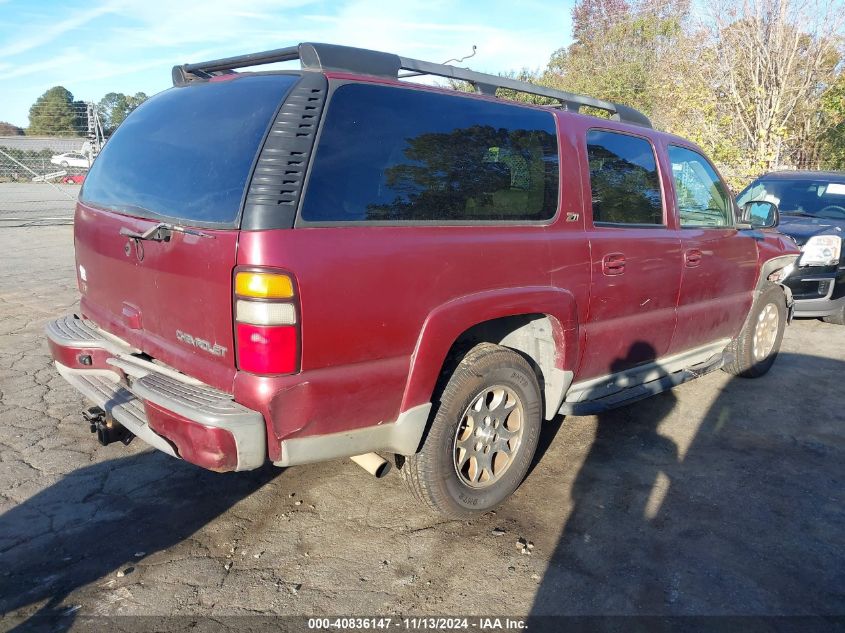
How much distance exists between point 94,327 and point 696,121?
14650 millimetres

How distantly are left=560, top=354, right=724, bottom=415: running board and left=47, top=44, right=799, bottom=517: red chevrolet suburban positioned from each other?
3cm

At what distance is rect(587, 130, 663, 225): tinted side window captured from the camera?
3.69 meters

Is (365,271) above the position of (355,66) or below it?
below

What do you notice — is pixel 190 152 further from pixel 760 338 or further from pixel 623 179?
pixel 760 338

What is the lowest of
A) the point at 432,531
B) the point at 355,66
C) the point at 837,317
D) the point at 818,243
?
the point at 432,531

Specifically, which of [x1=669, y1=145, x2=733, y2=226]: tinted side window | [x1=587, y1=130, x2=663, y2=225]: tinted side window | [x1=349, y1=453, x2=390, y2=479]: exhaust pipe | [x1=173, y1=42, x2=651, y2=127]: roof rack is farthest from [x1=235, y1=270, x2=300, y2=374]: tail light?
[x1=669, y1=145, x2=733, y2=226]: tinted side window

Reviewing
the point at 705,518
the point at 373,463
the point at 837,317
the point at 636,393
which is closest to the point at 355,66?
the point at 373,463

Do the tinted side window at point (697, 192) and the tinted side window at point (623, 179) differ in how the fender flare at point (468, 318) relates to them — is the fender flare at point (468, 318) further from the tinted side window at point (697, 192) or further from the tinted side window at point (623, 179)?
the tinted side window at point (697, 192)

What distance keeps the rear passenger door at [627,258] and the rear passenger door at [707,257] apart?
19cm

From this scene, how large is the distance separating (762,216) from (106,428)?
15.5 ft

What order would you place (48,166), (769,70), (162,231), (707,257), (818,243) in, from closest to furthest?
(162,231)
(707,257)
(818,243)
(769,70)
(48,166)

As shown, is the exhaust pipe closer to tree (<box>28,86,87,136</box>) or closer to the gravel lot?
the gravel lot

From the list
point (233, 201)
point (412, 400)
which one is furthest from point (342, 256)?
point (412, 400)

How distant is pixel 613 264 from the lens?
3.64 metres
